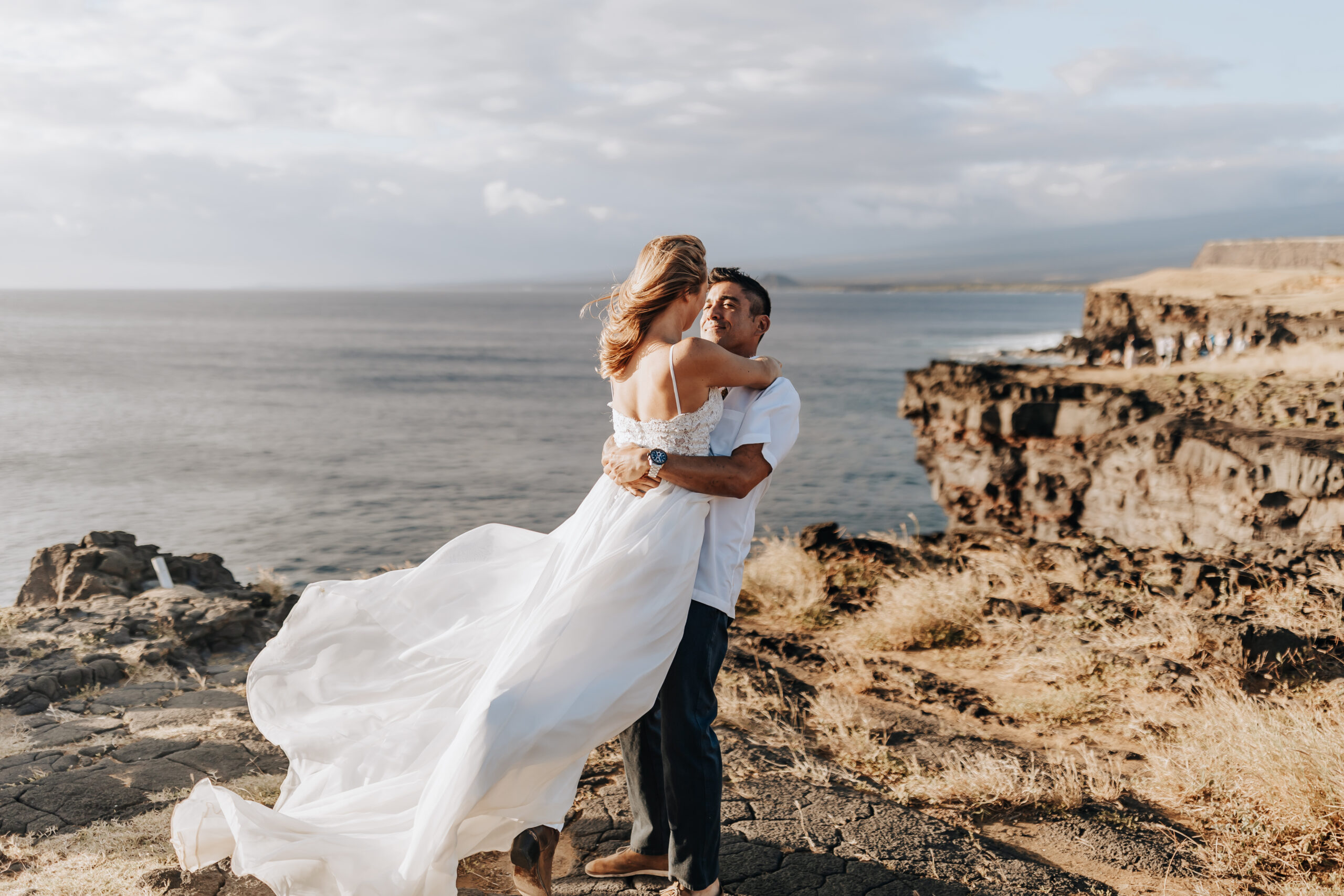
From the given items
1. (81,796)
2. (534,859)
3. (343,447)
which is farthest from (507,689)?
(343,447)

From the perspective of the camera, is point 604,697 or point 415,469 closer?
point 604,697

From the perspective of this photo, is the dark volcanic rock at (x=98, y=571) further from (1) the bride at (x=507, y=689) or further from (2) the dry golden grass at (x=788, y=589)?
(1) the bride at (x=507, y=689)

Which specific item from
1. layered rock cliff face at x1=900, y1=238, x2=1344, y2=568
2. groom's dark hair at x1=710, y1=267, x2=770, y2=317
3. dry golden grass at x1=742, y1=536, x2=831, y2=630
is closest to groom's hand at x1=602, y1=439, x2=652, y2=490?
groom's dark hair at x1=710, y1=267, x2=770, y2=317

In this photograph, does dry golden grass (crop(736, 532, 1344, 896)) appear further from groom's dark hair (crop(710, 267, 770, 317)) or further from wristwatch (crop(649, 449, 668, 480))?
groom's dark hair (crop(710, 267, 770, 317))

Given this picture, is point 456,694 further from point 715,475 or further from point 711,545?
point 715,475

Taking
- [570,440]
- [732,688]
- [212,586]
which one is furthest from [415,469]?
[732,688]

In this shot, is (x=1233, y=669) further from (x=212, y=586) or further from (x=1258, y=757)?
(x=212, y=586)

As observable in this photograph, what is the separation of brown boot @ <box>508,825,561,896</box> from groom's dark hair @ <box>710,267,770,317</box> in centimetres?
207

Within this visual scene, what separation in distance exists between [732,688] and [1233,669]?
10.8ft

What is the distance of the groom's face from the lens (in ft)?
11.3

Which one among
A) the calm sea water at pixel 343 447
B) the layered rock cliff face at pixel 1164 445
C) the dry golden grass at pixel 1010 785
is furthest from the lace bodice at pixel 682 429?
the calm sea water at pixel 343 447

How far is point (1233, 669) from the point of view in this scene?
5.86m

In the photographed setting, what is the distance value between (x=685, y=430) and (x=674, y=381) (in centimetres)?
19

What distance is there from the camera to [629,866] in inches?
141
